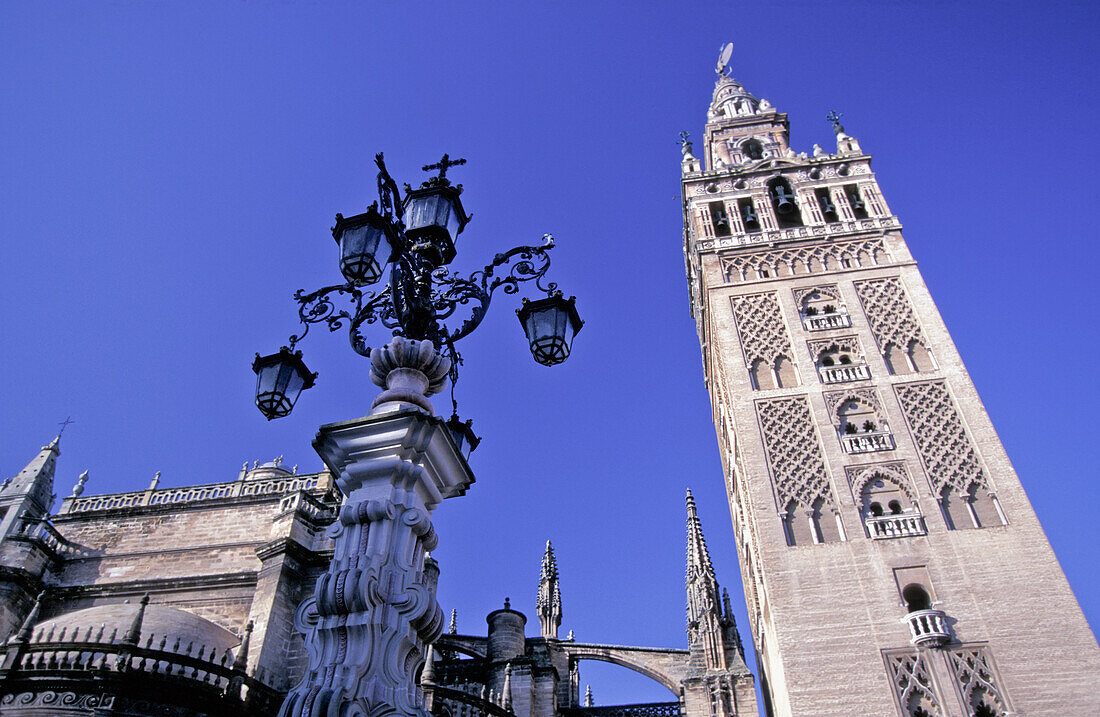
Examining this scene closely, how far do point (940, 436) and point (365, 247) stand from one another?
15.1 m

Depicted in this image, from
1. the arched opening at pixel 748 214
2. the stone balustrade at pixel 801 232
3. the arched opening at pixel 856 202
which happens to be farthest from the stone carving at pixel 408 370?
the arched opening at pixel 856 202

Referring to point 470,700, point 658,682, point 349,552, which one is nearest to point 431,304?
point 349,552

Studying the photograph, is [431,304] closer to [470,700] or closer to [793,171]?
[470,700]

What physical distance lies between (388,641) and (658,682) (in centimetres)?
1680

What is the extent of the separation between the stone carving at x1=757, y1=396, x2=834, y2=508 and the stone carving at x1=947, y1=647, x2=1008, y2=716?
3.74 m

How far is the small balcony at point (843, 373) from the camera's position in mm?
18172

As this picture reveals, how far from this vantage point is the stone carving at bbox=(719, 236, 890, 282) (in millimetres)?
21531

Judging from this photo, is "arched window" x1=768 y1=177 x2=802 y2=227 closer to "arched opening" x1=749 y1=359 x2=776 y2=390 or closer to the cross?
"arched opening" x1=749 y1=359 x2=776 y2=390

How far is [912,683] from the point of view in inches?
499

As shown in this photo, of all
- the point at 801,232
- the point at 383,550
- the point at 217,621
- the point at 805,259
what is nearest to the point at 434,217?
the point at 383,550

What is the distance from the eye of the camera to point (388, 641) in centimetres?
346

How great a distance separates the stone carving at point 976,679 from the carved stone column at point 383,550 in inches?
458

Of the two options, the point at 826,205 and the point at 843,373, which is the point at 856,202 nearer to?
the point at 826,205

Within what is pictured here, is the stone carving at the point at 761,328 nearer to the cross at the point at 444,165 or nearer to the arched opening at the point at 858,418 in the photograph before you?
the arched opening at the point at 858,418
